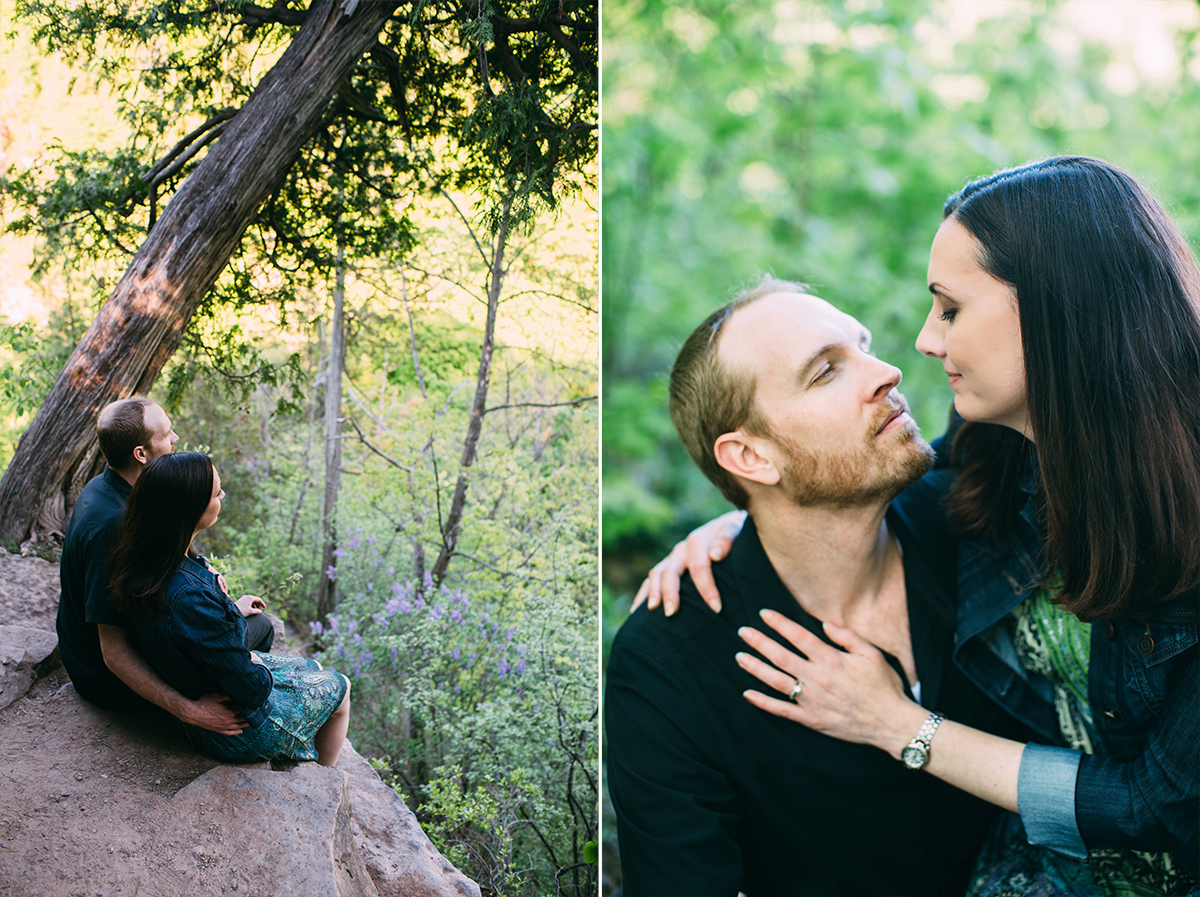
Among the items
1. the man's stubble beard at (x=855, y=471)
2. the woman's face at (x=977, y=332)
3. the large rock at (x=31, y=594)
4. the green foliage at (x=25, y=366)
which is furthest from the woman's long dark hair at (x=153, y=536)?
the woman's face at (x=977, y=332)

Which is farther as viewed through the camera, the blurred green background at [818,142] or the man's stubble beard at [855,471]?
the blurred green background at [818,142]

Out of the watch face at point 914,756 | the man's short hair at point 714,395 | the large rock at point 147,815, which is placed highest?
the man's short hair at point 714,395

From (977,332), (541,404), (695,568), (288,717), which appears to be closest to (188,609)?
(288,717)

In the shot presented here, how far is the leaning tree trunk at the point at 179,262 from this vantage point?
1.62 meters

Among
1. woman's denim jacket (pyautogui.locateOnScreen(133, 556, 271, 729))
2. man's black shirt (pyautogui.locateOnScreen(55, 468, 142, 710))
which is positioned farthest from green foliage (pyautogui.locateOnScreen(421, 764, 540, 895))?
man's black shirt (pyautogui.locateOnScreen(55, 468, 142, 710))

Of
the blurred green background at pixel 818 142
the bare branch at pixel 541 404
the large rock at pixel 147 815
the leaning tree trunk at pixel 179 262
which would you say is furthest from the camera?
the blurred green background at pixel 818 142

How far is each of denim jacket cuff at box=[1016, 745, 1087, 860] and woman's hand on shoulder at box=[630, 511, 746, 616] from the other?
0.63 meters

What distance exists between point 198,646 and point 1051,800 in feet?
5.08

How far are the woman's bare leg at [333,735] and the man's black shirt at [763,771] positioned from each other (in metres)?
0.56

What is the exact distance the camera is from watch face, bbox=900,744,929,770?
1471 mm

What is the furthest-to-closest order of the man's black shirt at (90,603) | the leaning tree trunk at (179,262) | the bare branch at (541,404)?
the bare branch at (541,404) < the leaning tree trunk at (179,262) < the man's black shirt at (90,603)

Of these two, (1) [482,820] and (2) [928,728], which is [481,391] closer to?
(1) [482,820]

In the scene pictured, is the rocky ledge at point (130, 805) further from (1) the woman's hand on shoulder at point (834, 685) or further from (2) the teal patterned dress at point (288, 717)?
(1) the woman's hand on shoulder at point (834, 685)

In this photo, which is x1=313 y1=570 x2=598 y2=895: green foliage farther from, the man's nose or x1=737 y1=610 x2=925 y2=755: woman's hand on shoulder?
the man's nose
